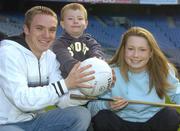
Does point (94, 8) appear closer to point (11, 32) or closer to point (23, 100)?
point (11, 32)

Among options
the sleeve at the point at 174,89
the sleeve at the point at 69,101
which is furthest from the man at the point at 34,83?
the sleeve at the point at 174,89

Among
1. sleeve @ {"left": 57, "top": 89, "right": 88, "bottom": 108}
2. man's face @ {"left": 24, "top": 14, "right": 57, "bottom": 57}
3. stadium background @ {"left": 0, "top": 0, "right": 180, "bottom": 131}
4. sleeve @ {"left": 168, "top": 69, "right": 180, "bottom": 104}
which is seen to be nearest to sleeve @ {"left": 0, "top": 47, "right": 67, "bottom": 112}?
man's face @ {"left": 24, "top": 14, "right": 57, "bottom": 57}

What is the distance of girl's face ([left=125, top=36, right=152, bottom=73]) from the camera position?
3049mm

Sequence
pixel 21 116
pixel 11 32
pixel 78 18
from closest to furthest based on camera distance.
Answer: pixel 21 116 → pixel 78 18 → pixel 11 32

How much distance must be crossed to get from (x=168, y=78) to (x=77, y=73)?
32.1 inches

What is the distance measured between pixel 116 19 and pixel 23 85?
10.2m

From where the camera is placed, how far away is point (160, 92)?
309cm

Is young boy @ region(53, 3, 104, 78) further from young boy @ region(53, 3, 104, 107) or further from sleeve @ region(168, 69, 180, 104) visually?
sleeve @ region(168, 69, 180, 104)

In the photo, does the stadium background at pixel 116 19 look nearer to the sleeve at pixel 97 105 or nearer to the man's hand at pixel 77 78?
the sleeve at pixel 97 105

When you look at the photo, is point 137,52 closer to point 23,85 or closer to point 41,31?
point 41,31

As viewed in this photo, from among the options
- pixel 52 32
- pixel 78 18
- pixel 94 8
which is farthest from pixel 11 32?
pixel 52 32

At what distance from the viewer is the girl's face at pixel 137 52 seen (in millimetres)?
3049

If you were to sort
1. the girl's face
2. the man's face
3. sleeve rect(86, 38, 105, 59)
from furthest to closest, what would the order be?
1. sleeve rect(86, 38, 105, 59)
2. the girl's face
3. the man's face

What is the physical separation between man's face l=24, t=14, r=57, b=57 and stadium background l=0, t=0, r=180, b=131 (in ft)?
30.2
